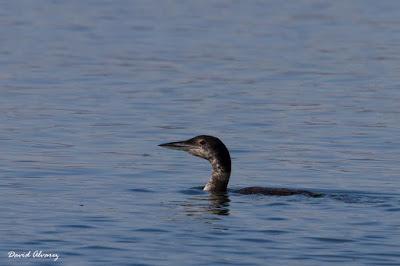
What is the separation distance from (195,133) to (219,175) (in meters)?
4.93

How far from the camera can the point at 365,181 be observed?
62.4 feet

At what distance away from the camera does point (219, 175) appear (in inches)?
733

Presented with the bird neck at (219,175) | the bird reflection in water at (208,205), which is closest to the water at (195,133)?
the bird reflection in water at (208,205)

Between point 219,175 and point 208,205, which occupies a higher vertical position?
point 219,175

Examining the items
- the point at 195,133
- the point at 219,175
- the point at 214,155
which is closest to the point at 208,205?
the point at 219,175

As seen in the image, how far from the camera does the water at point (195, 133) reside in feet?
49.0

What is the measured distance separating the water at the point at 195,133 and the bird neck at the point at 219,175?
0.26 meters

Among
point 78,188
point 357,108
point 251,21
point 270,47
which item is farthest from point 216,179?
point 251,21

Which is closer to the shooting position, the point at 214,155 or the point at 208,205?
the point at 208,205

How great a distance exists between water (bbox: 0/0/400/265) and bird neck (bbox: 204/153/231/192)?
0.26 m

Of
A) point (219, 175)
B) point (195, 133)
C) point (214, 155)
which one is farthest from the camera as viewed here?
point (195, 133)

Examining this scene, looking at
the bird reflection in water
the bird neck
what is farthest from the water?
the bird neck

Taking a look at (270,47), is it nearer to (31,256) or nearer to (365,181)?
(365,181)

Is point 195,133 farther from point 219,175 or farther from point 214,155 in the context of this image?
point 219,175
